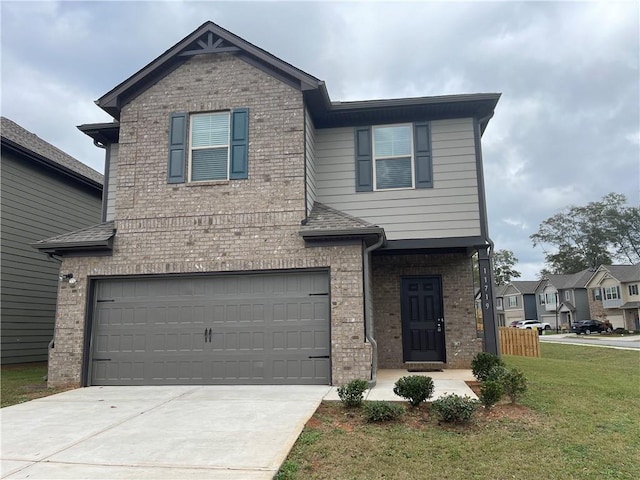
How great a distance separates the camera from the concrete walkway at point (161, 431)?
4.70 metres

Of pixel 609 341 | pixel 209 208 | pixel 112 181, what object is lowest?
pixel 609 341

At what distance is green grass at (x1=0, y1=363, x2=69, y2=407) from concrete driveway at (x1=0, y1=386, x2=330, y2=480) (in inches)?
22.3

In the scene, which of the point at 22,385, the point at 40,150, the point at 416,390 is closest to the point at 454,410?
the point at 416,390

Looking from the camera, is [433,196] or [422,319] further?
[422,319]

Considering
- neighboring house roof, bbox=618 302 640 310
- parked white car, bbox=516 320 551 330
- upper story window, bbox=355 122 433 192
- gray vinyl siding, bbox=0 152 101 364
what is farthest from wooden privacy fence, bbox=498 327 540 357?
parked white car, bbox=516 320 551 330

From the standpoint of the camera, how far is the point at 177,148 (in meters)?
10.4

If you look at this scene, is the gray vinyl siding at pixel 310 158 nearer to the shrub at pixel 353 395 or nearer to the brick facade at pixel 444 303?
the brick facade at pixel 444 303

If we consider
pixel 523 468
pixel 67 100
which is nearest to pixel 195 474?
pixel 523 468

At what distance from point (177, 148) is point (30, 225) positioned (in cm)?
735

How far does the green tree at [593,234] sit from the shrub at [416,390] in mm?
62571

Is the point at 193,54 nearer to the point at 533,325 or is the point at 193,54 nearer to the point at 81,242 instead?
the point at 81,242

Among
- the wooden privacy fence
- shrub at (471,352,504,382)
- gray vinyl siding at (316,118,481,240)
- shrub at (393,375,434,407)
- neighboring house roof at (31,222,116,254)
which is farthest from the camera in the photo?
the wooden privacy fence

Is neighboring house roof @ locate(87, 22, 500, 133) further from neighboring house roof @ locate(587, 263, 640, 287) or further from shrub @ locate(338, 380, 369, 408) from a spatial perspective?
neighboring house roof @ locate(587, 263, 640, 287)

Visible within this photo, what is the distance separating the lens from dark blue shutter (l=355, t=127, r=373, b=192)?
11.0 meters
